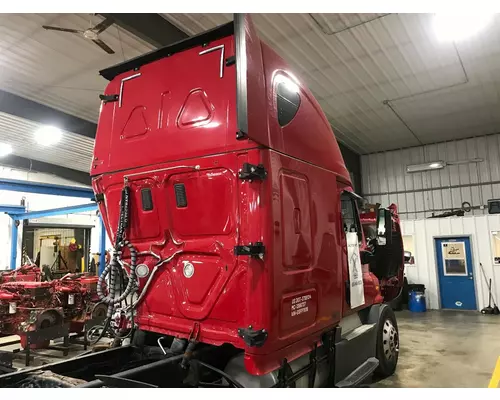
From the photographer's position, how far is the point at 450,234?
11.1m

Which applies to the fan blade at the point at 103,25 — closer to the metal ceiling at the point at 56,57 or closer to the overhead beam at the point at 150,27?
the overhead beam at the point at 150,27

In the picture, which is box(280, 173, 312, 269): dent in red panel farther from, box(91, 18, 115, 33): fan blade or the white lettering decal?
box(91, 18, 115, 33): fan blade

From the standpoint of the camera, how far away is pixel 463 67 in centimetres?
775

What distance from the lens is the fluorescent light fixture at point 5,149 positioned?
11.6m

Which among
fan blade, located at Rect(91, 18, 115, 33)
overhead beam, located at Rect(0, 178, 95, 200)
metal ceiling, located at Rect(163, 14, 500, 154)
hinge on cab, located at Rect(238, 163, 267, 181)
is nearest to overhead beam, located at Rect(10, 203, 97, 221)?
overhead beam, located at Rect(0, 178, 95, 200)

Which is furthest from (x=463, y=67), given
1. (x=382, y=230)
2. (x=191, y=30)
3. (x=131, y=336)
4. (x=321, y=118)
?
(x=131, y=336)

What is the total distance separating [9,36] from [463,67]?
843cm

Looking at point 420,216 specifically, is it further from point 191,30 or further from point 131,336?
point 131,336

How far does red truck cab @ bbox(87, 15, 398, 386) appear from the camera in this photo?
2385 millimetres

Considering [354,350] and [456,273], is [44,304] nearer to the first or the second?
[354,350]

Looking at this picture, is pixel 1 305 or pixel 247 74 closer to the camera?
pixel 247 74

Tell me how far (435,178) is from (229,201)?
1268cm

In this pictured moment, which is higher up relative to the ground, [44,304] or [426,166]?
[426,166]

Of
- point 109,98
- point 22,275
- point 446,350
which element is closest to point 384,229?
point 446,350
